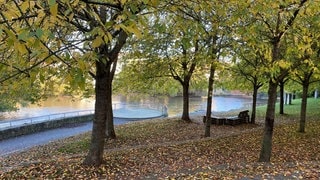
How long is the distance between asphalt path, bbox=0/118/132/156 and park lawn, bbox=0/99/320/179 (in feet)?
10.4

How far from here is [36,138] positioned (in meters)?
17.5

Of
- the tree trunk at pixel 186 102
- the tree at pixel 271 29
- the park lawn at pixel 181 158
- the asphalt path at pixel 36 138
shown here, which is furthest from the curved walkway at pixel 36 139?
the tree at pixel 271 29

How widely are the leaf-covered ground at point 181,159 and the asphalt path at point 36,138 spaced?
3236mm

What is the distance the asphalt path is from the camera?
15.2 metres

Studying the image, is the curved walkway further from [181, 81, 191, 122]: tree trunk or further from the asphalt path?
[181, 81, 191, 122]: tree trunk

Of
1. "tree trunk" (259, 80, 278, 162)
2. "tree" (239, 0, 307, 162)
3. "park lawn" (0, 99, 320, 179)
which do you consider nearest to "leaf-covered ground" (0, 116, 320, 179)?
"park lawn" (0, 99, 320, 179)

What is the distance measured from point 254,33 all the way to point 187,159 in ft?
11.9

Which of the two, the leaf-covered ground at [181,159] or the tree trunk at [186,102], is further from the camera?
the tree trunk at [186,102]

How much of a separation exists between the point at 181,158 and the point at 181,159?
4.3 inches

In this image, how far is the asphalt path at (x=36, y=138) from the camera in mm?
15178

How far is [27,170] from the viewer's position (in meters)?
7.10

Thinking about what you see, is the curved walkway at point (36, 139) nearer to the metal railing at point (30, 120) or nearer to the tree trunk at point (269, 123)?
the metal railing at point (30, 120)

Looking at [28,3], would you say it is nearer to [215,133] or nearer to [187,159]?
[187,159]

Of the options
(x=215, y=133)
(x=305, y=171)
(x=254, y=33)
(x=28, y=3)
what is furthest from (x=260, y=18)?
(x=215, y=133)
